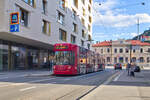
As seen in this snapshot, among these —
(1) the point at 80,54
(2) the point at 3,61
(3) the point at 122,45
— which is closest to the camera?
(1) the point at 80,54

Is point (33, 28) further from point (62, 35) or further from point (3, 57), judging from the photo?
point (62, 35)

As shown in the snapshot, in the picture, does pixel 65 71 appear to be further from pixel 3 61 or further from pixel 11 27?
pixel 3 61

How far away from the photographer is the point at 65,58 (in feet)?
68.4

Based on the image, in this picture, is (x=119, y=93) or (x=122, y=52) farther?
(x=122, y=52)

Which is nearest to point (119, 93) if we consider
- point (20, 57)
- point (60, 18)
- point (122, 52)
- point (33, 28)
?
point (33, 28)

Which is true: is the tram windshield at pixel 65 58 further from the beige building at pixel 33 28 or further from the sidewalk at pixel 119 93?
the sidewalk at pixel 119 93

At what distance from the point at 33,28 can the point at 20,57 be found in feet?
20.3

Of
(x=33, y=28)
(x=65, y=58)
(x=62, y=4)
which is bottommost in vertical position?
(x=65, y=58)

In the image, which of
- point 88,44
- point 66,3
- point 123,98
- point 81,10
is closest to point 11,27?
point 123,98

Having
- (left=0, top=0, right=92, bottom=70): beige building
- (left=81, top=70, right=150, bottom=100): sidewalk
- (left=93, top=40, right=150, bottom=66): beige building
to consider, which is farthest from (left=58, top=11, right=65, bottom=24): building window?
(left=93, top=40, right=150, bottom=66): beige building

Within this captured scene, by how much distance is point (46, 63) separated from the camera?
4228 centimetres

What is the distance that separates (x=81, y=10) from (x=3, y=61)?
29.3 metres

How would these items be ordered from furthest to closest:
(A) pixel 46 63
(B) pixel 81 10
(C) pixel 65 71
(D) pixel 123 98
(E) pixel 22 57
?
(B) pixel 81 10
(A) pixel 46 63
(E) pixel 22 57
(C) pixel 65 71
(D) pixel 123 98

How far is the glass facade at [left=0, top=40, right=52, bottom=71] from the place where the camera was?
29328 millimetres
